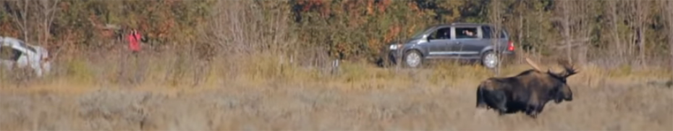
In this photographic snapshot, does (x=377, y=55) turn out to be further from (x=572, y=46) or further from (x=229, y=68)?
(x=229, y=68)

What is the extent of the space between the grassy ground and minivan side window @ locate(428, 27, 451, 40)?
576 cm

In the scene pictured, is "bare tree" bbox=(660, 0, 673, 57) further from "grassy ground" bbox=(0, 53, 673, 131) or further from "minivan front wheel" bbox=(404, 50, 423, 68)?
"minivan front wheel" bbox=(404, 50, 423, 68)

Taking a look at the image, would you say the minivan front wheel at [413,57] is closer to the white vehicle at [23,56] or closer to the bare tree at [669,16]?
the bare tree at [669,16]

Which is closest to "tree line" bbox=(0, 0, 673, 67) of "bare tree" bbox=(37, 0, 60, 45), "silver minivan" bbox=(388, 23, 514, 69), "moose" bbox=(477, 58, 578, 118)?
"bare tree" bbox=(37, 0, 60, 45)

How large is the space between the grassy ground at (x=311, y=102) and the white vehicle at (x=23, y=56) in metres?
0.38

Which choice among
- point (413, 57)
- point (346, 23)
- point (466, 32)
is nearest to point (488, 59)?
point (466, 32)

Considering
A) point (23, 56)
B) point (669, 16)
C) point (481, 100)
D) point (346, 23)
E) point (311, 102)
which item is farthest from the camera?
point (346, 23)

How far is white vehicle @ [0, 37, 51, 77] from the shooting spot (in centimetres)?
2066

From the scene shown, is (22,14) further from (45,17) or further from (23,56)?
(23,56)

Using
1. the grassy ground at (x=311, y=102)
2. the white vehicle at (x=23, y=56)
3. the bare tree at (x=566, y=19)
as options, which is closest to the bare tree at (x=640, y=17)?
the bare tree at (x=566, y=19)

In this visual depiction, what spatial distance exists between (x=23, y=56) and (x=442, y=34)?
11.6 meters

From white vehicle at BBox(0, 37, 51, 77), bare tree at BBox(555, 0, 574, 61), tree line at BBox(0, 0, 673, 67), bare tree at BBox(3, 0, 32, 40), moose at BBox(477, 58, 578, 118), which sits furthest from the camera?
bare tree at BBox(555, 0, 574, 61)

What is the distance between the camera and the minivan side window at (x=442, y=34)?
1196 inches

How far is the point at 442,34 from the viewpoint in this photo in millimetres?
30438
